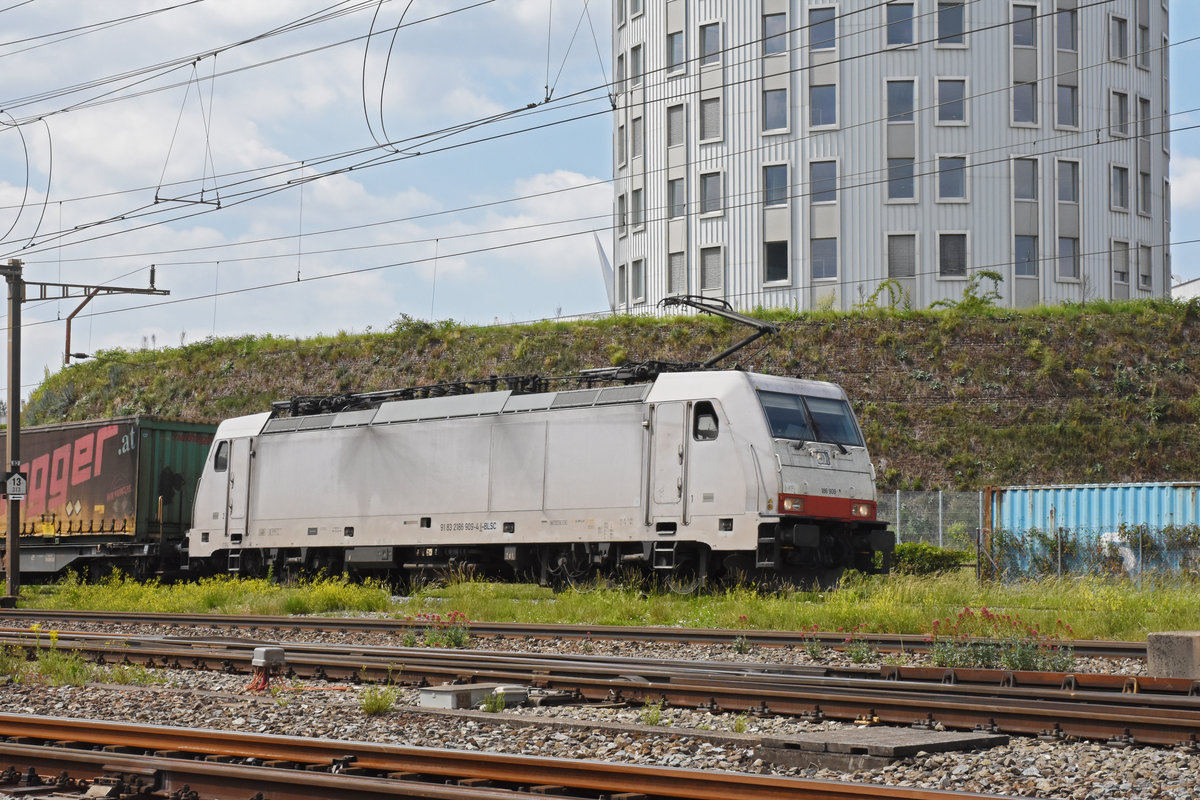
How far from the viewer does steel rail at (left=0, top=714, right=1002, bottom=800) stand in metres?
5.74

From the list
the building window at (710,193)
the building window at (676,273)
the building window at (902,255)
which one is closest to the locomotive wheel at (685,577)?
the building window at (902,255)

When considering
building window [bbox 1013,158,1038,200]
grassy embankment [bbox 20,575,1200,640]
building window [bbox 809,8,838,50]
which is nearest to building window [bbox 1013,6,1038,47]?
building window [bbox 1013,158,1038,200]

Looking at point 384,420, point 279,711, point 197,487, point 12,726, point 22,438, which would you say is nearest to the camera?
point 12,726

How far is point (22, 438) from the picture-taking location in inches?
1215

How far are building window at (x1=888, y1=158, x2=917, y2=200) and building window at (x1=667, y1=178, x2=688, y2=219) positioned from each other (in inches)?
293

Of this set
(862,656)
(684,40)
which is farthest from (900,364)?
(862,656)

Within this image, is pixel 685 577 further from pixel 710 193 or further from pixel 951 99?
pixel 951 99

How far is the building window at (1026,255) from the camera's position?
4534 centimetres

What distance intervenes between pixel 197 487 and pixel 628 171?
28.1 m

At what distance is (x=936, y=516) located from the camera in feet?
105

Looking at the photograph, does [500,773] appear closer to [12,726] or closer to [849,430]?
[12,726]

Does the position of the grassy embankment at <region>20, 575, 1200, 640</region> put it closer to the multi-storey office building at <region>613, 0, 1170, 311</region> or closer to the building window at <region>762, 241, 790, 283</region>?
the multi-storey office building at <region>613, 0, 1170, 311</region>

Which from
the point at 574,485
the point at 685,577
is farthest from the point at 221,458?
the point at 685,577

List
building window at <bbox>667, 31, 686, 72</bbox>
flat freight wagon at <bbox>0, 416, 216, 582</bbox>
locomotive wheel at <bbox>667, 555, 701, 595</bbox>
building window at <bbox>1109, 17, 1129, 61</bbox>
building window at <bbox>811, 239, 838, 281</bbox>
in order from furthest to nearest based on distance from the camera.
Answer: building window at <bbox>667, 31, 686, 72</bbox>, building window at <bbox>1109, 17, 1129, 61</bbox>, building window at <bbox>811, 239, 838, 281</bbox>, flat freight wagon at <bbox>0, 416, 216, 582</bbox>, locomotive wheel at <bbox>667, 555, 701, 595</bbox>
